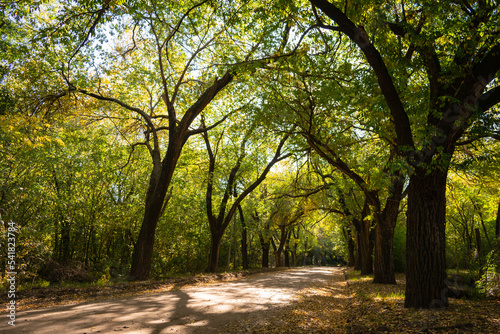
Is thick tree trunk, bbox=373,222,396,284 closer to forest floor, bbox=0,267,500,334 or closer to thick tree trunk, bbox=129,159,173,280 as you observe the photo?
forest floor, bbox=0,267,500,334

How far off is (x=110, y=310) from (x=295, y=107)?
7230mm

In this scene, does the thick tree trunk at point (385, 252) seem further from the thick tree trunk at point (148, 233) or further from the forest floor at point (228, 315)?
the thick tree trunk at point (148, 233)

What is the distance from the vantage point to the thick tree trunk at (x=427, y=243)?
5855 mm

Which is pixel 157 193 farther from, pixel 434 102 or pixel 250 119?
pixel 434 102

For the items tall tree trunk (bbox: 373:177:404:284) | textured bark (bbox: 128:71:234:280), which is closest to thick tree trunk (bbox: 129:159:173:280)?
textured bark (bbox: 128:71:234:280)

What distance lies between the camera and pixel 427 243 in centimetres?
593

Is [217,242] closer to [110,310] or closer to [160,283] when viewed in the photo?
[160,283]

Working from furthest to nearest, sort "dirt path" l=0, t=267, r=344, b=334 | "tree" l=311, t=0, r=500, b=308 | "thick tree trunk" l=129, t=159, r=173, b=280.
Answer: "thick tree trunk" l=129, t=159, r=173, b=280
"tree" l=311, t=0, r=500, b=308
"dirt path" l=0, t=267, r=344, b=334

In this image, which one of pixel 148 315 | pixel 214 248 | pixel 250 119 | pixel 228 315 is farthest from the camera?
pixel 214 248

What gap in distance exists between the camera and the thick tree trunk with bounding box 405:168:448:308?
5855 millimetres

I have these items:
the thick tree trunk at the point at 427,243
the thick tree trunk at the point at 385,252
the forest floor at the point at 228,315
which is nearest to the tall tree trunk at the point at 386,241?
the thick tree trunk at the point at 385,252

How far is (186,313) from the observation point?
5.91 meters

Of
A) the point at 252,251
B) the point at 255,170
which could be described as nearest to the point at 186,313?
the point at 255,170

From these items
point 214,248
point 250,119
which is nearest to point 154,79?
point 250,119
